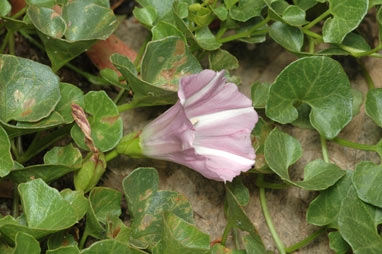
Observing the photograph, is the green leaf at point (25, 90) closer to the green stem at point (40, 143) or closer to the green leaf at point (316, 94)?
the green stem at point (40, 143)

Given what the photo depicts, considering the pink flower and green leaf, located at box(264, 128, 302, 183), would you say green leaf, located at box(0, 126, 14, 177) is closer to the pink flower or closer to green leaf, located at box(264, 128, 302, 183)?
the pink flower

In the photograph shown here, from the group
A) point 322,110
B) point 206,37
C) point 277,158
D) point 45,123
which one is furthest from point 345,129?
point 45,123

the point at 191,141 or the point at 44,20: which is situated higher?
the point at 44,20

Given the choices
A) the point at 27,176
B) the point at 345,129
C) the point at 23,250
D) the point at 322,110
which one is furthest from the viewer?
the point at 345,129

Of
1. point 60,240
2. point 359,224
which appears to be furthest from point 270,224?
point 60,240

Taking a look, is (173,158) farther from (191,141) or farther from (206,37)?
(206,37)

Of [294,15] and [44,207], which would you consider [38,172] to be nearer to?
[44,207]

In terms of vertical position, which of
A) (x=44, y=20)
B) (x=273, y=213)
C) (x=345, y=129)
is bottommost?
(x=273, y=213)

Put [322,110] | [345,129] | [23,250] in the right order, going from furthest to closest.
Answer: [345,129] → [322,110] → [23,250]
